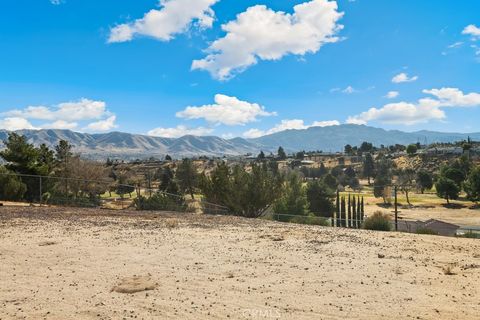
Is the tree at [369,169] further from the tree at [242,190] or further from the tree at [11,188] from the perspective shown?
the tree at [11,188]

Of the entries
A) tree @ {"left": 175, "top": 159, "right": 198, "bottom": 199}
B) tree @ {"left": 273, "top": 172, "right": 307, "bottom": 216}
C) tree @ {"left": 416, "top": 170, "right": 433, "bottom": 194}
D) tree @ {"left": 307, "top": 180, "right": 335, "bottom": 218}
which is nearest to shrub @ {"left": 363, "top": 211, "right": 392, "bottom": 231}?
tree @ {"left": 273, "top": 172, "right": 307, "bottom": 216}

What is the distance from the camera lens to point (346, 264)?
37.8 feet

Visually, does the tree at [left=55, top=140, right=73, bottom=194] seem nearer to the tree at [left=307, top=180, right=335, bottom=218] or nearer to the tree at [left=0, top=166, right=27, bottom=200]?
the tree at [left=0, top=166, right=27, bottom=200]

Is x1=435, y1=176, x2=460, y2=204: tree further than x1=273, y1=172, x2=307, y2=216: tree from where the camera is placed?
Yes

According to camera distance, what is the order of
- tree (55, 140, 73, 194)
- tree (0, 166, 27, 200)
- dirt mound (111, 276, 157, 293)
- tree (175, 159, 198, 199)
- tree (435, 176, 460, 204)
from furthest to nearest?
tree (435, 176, 460, 204), tree (175, 159, 198, 199), tree (55, 140, 73, 194), tree (0, 166, 27, 200), dirt mound (111, 276, 157, 293)

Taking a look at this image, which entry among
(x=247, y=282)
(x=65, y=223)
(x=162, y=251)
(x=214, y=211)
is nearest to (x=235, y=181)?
(x=214, y=211)

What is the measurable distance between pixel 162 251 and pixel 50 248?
3.74 metres

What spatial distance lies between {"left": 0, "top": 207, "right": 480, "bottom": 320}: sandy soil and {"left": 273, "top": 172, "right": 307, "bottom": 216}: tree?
3046 cm

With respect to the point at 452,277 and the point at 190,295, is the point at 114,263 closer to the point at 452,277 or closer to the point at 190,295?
the point at 190,295

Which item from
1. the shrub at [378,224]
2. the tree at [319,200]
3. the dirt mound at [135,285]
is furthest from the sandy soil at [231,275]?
the tree at [319,200]

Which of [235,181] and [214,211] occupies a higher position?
[235,181]

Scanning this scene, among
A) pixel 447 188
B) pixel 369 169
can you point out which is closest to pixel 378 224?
pixel 447 188

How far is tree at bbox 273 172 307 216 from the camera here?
156 feet

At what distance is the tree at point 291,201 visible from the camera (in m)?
47.6
